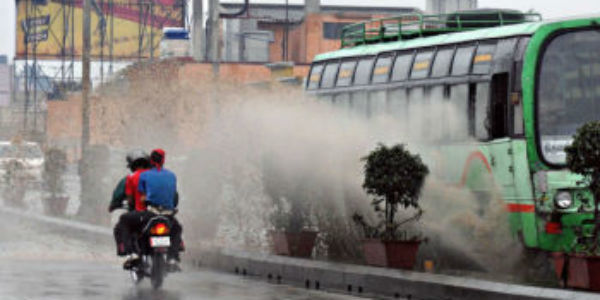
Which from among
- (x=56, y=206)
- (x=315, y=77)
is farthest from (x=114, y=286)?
(x=56, y=206)

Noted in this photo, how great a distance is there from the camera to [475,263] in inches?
760

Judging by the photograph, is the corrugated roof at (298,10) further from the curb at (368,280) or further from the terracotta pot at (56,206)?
the curb at (368,280)

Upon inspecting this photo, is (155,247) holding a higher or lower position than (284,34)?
lower

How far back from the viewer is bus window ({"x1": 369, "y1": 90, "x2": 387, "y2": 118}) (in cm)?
2188

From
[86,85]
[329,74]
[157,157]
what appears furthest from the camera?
[86,85]

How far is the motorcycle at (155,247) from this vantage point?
1692 centimetres

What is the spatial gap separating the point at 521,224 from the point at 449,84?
2941mm

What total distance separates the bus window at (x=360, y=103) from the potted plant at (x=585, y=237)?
7162mm

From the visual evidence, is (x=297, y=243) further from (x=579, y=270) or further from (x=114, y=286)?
(x=579, y=270)

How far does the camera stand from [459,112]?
19.6 metres

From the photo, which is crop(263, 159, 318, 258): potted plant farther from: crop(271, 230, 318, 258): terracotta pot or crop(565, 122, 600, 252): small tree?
crop(565, 122, 600, 252): small tree

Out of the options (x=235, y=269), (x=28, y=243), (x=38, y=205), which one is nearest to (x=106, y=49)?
(x=38, y=205)

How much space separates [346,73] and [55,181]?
15274mm

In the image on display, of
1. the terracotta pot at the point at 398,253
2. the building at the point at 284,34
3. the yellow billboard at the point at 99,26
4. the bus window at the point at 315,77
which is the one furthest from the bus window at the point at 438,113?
the yellow billboard at the point at 99,26
